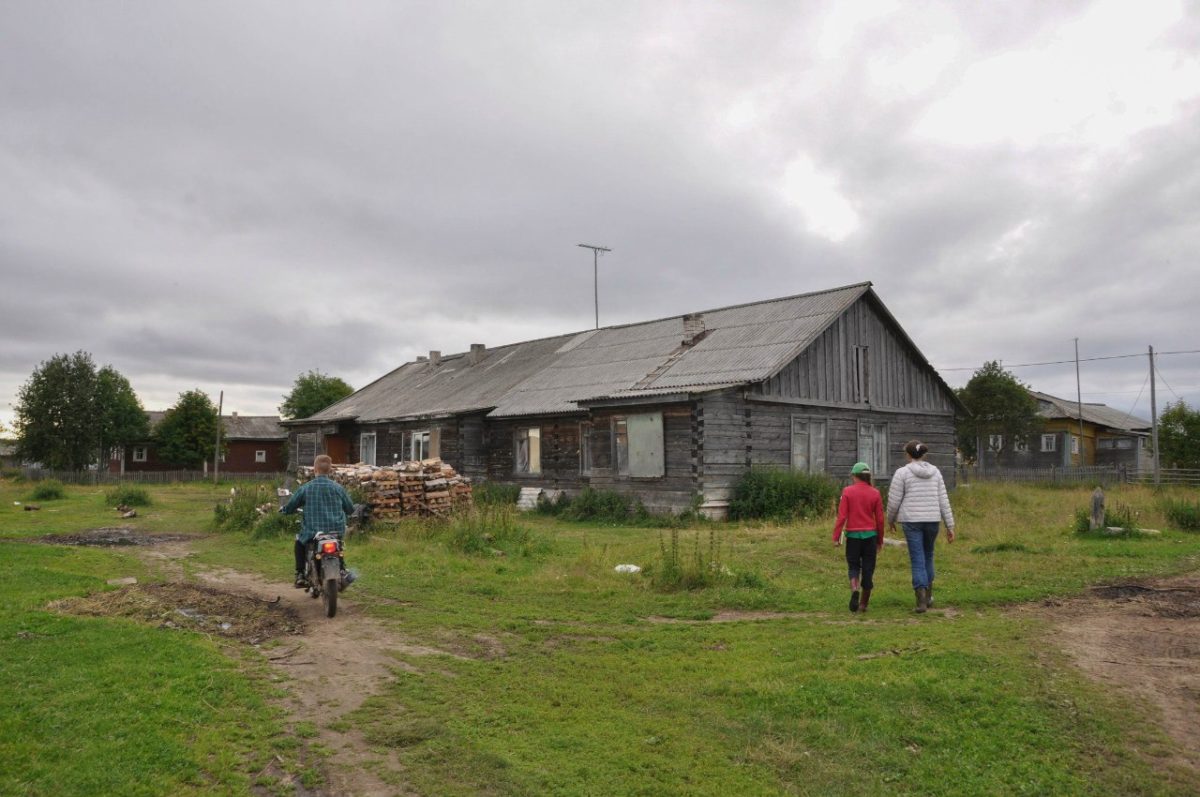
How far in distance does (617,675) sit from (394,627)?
2.85 m

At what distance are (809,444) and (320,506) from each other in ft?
54.6

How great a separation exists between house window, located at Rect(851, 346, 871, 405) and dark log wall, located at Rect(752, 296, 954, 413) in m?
0.09

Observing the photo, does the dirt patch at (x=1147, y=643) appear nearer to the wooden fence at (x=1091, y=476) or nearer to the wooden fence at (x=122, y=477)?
the wooden fence at (x=1091, y=476)

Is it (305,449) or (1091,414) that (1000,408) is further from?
(305,449)

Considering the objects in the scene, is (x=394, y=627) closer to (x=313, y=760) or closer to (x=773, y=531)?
(x=313, y=760)

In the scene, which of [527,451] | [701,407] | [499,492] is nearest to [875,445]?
[701,407]

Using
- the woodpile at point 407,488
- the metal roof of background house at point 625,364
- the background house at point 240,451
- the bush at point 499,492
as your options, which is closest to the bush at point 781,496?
the metal roof of background house at point 625,364

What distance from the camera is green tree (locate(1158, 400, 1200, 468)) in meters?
38.0

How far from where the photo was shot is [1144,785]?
446cm

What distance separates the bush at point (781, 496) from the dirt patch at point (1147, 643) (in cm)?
1020

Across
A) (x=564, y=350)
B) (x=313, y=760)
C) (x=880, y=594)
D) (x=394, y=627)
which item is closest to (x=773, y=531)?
(x=880, y=594)

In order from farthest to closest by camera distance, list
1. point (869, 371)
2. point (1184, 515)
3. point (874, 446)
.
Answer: point (874, 446) < point (869, 371) < point (1184, 515)

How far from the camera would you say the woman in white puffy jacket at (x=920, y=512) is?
884 centimetres

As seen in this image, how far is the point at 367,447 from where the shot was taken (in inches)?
1409
